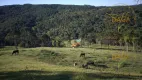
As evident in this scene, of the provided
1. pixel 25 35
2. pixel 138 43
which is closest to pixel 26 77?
pixel 138 43

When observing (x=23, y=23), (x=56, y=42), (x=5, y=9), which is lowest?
(x=56, y=42)

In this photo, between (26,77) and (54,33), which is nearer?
(26,77)

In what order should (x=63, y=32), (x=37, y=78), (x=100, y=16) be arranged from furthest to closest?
(x=100, y=16) < (x=63, y=32) < (x=37, y=78)

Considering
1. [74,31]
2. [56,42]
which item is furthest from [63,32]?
[56,42]

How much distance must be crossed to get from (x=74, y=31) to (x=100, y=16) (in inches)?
957

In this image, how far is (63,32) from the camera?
460ft

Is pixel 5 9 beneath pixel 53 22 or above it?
above

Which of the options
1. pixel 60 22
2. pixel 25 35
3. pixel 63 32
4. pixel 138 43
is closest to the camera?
pixel 138 43

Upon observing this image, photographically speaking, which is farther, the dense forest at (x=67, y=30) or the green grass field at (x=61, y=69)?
the dense forest at (x=67, y=30)

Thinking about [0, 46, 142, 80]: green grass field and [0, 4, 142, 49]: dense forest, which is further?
[0, 4, 142, 49]: dense forest

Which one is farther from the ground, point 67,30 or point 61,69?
point 61,69

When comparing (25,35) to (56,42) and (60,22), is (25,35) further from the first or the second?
(60,22)

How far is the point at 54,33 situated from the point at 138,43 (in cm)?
7593

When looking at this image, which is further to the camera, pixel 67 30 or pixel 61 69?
pixel 67 30
